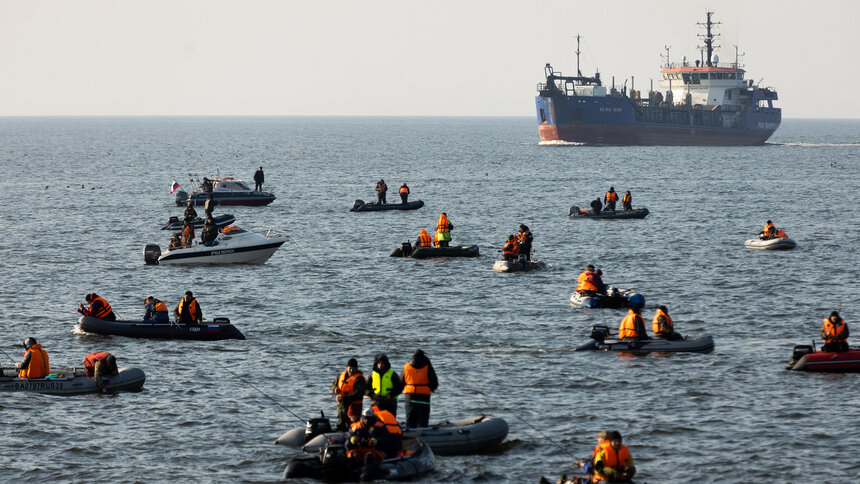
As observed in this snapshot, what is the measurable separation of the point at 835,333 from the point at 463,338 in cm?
1078

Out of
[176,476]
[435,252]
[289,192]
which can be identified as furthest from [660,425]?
[289,192]

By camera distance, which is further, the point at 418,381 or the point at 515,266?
the point at 515,266

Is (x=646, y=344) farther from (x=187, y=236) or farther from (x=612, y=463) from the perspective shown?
(x=187, y=236)

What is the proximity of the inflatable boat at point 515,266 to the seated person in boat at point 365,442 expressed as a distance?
24.9 metres

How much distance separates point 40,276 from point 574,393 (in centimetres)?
2708

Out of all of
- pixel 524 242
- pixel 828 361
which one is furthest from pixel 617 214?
pixel 828 361

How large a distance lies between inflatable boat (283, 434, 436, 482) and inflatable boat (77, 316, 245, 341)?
12.3 meters

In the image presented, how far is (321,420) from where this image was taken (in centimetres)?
2172

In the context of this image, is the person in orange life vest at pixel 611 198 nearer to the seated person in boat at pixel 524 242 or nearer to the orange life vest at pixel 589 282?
the seated person in boat at pixel 524 242

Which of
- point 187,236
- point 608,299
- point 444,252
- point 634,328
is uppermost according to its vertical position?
point 187,236

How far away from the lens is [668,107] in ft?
503

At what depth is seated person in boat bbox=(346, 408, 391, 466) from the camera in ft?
65.5

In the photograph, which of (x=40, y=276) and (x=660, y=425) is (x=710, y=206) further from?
(x=660, y=425)

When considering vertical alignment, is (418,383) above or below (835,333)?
above
